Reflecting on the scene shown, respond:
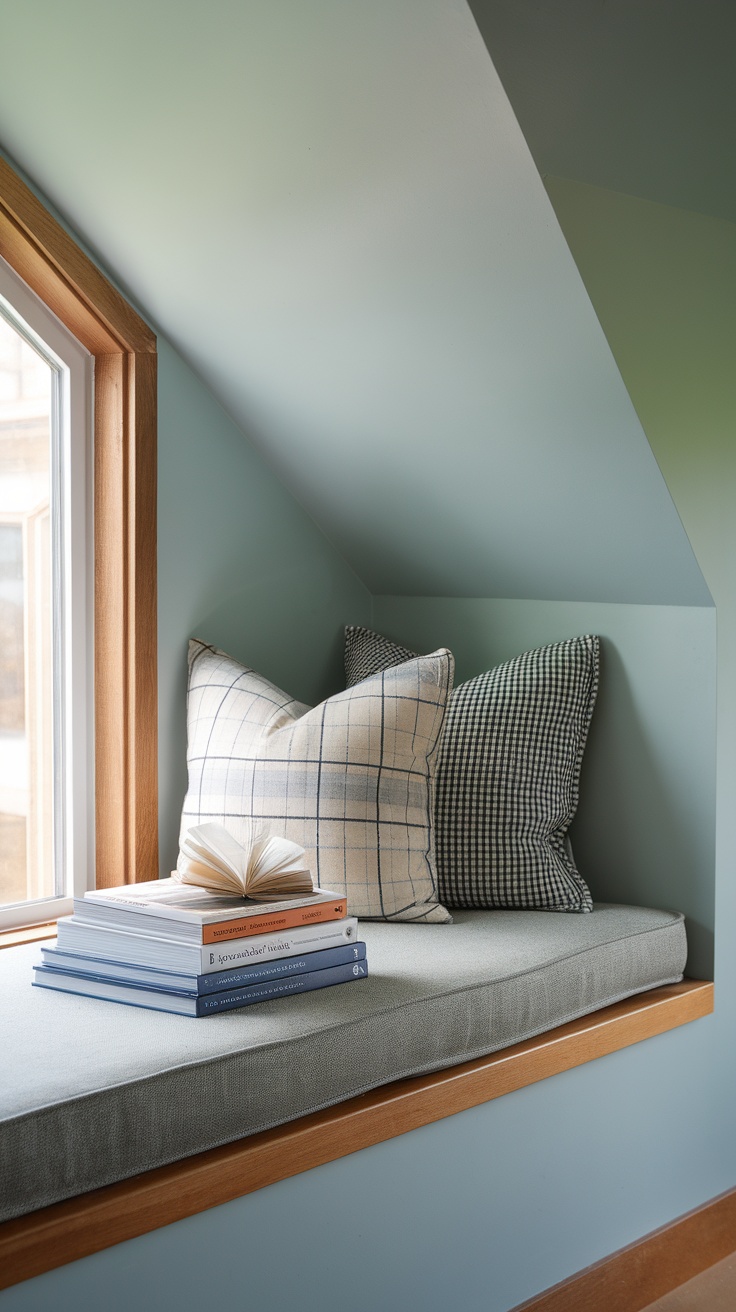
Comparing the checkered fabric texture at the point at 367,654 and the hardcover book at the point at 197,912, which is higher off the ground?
the checkered fabric texture at the point at 367,654

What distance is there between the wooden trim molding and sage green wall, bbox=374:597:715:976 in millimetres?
791

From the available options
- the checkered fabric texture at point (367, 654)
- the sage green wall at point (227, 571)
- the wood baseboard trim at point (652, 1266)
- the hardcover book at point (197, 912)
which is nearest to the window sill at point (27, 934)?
the sage green wall at point (227, 571)

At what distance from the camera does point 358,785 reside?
1.85 m

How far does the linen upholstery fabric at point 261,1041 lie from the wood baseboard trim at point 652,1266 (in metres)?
0.41

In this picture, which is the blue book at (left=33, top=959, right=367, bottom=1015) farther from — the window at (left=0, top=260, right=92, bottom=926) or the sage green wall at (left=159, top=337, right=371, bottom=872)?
the sage green wall at (left=159, top=337, right=371, bottom=872)

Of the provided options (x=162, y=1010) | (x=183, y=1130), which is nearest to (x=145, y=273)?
(x=162, y=1010)

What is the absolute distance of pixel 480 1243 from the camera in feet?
5.18

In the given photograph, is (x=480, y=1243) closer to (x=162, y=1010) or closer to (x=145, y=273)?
(x=162, y=1010)

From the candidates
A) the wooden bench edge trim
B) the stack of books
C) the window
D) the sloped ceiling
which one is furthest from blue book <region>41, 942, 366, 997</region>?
the sloped ceiling

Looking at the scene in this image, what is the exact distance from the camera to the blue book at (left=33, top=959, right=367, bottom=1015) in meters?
1.40

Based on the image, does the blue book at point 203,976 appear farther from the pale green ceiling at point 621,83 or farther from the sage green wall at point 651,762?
the pale green ceiling at point 621,83

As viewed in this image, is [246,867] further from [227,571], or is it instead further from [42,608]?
[227,571]

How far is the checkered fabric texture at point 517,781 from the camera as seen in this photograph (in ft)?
6.56

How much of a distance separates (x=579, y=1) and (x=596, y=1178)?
1.69m
